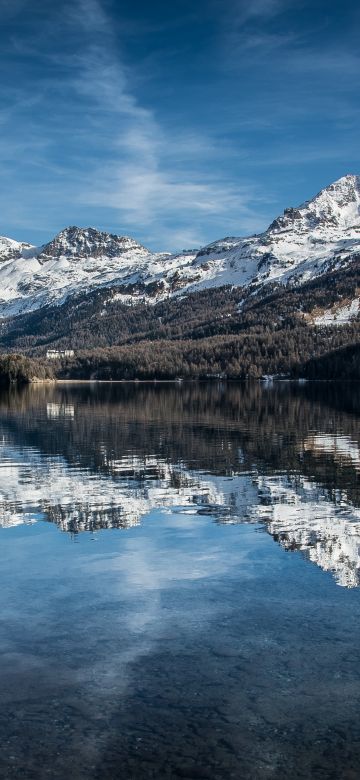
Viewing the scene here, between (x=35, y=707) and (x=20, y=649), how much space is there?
3.59 meters

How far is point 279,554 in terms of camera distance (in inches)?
1236

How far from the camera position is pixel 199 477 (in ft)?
168

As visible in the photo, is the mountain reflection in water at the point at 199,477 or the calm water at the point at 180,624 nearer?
the calm water at the point at 180,624

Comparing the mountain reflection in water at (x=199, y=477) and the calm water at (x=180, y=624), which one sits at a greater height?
the mountain reflection in water at (x=199, y=477)

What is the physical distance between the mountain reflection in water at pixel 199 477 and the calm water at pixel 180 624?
0.23 m

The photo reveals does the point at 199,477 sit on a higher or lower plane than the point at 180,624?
higher

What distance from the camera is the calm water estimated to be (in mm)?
16312

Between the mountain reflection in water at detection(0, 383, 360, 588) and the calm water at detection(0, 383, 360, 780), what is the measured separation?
0.76ft

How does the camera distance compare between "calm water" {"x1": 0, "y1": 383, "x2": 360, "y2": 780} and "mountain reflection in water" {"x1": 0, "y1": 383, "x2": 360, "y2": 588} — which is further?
"mountain reflection in water" {"x1": 0, "y1": 383, "x2": 360, "y2": 588}

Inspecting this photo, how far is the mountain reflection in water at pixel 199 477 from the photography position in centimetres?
3691

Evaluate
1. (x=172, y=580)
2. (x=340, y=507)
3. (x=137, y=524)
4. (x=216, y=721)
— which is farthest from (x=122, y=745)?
(x=340, y=507)

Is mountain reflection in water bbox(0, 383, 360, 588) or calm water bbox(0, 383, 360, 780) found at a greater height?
mountain reflection in water bbox(0, 383, 360, 588)

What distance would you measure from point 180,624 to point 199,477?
27.8m

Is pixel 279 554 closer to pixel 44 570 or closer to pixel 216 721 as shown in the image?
pixel 44 570
